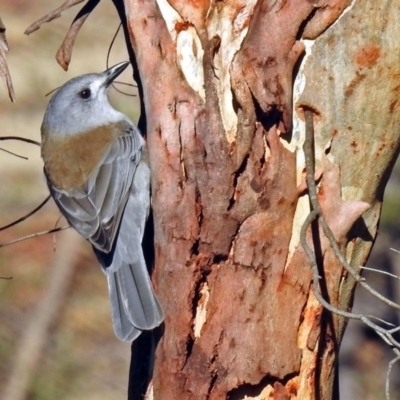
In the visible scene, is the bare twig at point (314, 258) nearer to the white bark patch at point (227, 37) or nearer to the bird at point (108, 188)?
the white bark patch at point (227, 37)

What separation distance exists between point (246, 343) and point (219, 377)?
0.49 feet

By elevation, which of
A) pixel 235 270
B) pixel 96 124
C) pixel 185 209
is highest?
pixel 96 124

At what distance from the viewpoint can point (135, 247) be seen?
13.6ft

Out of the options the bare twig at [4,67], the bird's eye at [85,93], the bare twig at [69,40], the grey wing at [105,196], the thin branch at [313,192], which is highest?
the bird's eye at [85,93]

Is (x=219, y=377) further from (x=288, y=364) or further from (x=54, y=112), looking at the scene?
(x=54, y=112)

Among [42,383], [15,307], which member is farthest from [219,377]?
[15,307]

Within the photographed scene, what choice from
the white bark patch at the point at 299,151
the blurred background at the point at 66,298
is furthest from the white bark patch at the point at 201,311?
the blurred background at the point at 66,298

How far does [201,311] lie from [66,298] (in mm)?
4629

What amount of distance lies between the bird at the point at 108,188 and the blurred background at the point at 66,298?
77.1 inches

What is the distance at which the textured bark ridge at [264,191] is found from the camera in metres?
3.42

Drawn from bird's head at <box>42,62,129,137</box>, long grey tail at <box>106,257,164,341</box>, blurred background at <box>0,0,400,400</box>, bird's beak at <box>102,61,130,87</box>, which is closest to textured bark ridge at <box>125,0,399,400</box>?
long grey tail at <box>106,257,164,341</box>

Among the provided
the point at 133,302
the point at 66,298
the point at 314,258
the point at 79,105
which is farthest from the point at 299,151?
the point at 66,298

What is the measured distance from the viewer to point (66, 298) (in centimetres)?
802

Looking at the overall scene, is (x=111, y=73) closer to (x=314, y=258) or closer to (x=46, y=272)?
(x=314, y=258)
